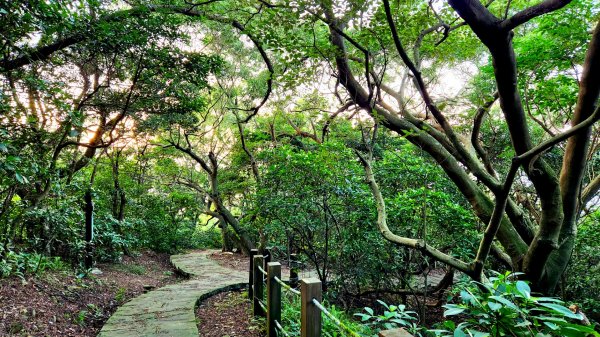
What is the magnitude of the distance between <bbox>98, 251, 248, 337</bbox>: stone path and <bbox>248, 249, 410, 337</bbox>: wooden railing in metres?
0.97

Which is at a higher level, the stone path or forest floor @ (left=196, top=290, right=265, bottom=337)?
the stone path

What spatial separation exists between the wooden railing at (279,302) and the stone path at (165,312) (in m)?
0.97

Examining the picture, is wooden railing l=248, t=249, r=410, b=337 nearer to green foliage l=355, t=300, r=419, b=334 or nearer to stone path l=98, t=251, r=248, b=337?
green foliage l=355, t=300, r=419, b=334

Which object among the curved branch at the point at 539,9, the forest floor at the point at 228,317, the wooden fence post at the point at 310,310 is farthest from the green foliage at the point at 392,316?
the curved branch at the point at 539,9

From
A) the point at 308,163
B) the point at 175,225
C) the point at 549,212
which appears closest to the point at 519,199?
the point at 549,212

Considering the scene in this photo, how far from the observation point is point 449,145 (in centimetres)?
599

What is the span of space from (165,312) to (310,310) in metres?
3.44

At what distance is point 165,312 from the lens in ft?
16.9

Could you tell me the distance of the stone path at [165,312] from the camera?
14.3 feet

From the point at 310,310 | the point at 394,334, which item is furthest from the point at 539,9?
the point at 310,310

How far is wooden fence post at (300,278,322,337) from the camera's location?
8.50 feet

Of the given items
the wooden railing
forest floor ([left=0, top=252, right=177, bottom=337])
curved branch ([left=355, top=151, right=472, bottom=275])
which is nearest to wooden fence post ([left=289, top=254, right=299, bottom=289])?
the wooden railing

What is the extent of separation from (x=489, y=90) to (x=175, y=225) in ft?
41.1

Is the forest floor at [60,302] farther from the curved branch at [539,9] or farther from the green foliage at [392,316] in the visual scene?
the curved branch at [539,9]
